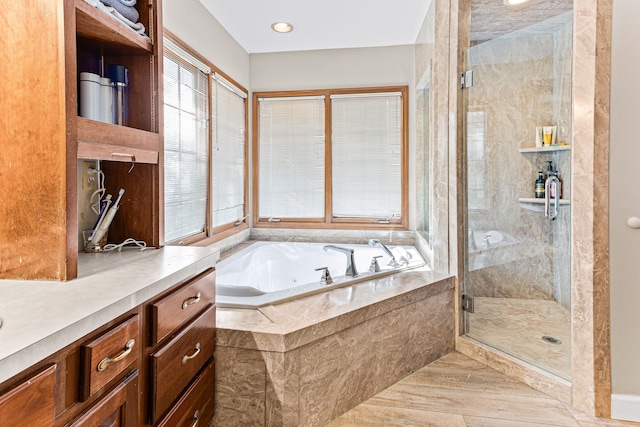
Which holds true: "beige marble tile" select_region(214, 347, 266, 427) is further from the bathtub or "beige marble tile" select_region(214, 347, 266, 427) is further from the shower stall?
the shower stall

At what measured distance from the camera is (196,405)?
138 cm

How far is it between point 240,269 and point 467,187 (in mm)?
1667

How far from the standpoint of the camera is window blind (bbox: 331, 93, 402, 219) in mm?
3436

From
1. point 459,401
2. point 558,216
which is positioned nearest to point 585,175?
point 558,216

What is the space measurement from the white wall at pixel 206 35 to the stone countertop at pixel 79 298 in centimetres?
155

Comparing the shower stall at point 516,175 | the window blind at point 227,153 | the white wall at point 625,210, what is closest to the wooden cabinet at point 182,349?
the window blind at point 227,153

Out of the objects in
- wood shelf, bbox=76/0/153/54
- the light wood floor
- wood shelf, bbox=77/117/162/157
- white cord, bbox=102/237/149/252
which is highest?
wood shelf, bbox=76/0/153/54

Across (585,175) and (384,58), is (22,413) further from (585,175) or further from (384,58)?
(384,58)

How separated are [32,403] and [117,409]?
322 millimetres

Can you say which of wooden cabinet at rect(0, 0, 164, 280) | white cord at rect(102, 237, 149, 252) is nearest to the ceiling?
wooden cabinet at rect(0, 0, 164, 280)

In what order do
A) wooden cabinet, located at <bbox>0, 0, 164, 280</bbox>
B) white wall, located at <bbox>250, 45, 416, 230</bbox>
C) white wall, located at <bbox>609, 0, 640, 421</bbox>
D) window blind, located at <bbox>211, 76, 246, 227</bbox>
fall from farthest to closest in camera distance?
white wall, located at <bbox>250, 45, 416, 230</bbox>, window blind, located at <bbox>211, 76, 246, 227</bbox>, white wall, located at <bbox>609, 0, 640, 421</bbox>, wooden cabinet, located at <bbox>0, 0, 164, 280</bbox>

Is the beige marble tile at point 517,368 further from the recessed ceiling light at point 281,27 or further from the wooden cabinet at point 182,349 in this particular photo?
the recessed ceiling light at point 281,27

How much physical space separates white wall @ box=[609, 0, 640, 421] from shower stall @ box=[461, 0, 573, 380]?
0.33 meters

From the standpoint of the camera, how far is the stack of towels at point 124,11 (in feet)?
4.18
